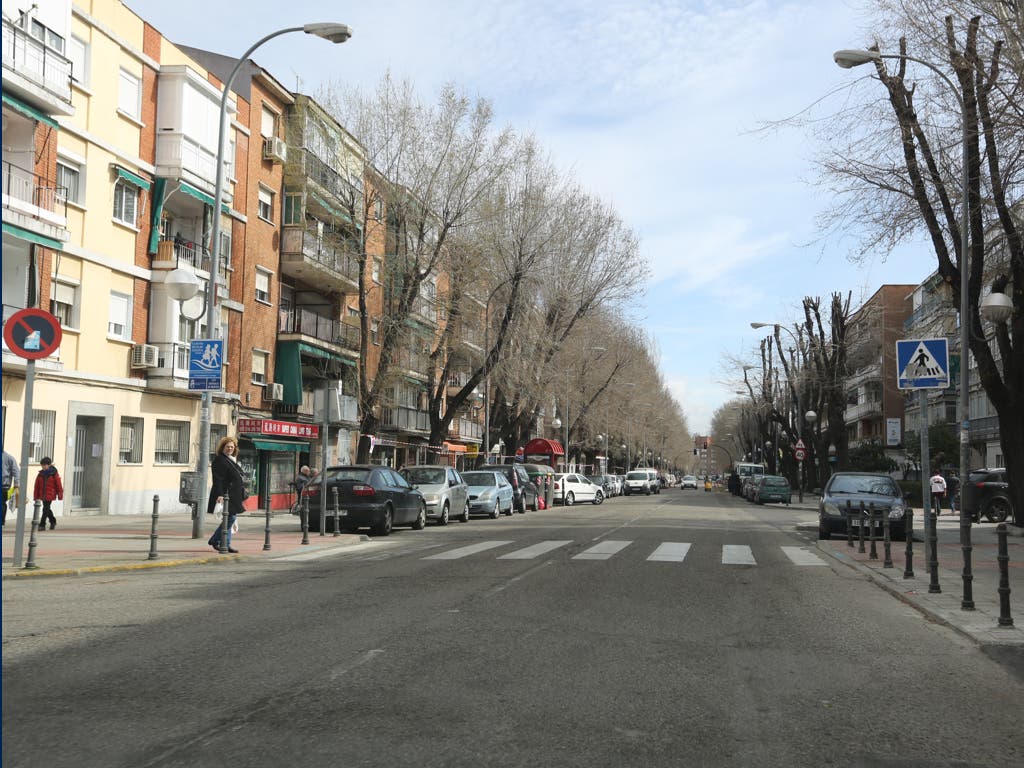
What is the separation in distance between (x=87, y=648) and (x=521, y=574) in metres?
6.14

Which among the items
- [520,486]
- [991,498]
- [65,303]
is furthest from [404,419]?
[991,498]

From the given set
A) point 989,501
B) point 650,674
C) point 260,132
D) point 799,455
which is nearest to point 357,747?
point 650,674

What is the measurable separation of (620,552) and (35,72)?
17205mm

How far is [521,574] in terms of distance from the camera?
1222 centimetres

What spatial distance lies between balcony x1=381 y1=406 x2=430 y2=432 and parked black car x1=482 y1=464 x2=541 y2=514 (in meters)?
9.74

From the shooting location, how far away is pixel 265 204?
3438 centimetres

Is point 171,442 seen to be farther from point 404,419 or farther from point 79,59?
point 404,419

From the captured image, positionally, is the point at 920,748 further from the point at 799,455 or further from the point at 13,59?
the point at 799,455

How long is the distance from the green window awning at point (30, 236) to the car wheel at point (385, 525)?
10.4 meters

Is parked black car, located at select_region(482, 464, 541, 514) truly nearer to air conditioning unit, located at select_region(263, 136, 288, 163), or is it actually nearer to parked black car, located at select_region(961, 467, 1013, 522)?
air conditioning unit, located at select_region(263, 136, 288, 163)

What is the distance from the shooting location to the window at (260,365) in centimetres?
3369

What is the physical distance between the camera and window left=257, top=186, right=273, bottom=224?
33.9 metres

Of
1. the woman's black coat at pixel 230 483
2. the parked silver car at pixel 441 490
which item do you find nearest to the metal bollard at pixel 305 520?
the woman's black coat at pixel 230 483

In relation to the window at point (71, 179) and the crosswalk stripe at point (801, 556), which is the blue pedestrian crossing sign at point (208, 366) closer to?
the window at point (71, 179)
